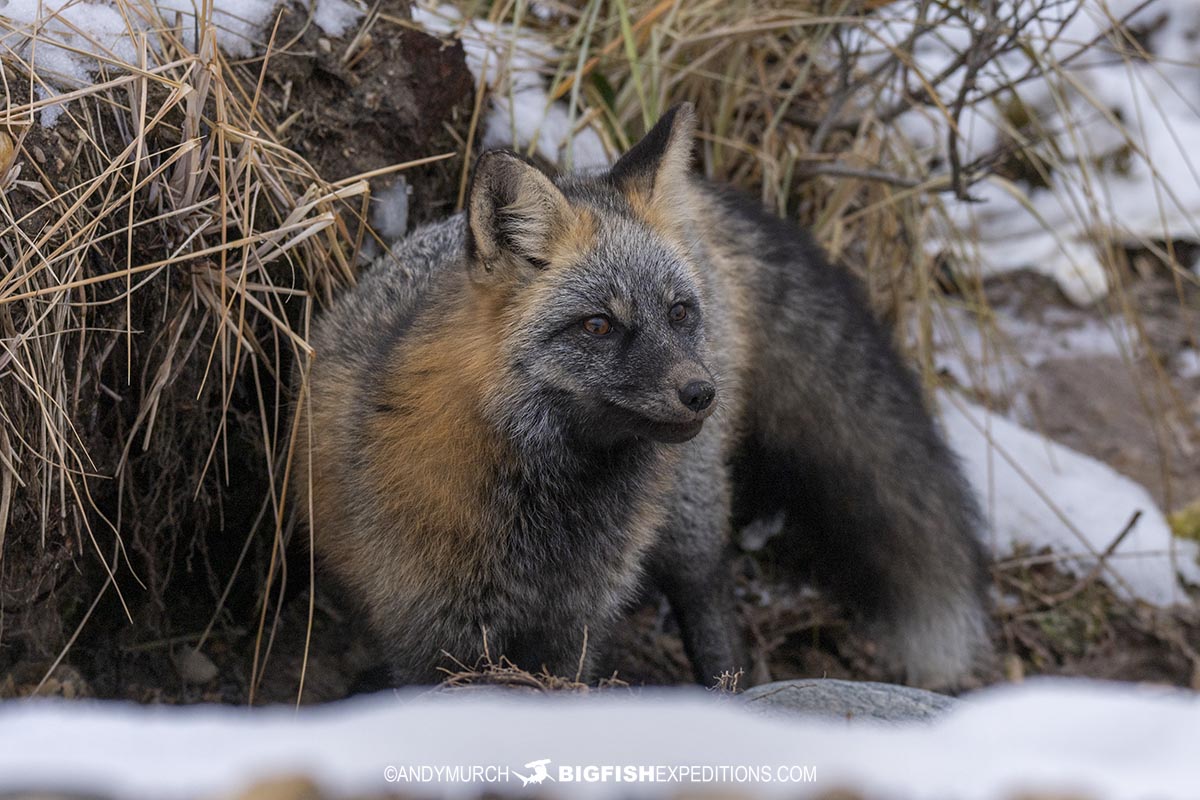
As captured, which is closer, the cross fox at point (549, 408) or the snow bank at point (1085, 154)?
the cross fox at point (549, 408)

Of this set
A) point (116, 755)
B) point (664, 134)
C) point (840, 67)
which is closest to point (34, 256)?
point (664, 134)

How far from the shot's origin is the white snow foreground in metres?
1.27

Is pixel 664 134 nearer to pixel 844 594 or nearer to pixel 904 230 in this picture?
pixel 844 594

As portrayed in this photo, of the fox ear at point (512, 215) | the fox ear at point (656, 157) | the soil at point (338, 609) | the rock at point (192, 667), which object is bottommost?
the rock at point (192, 667)

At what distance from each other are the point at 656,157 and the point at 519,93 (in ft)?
5.72

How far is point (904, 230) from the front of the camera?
539 centimetres

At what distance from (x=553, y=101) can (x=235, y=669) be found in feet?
8.62

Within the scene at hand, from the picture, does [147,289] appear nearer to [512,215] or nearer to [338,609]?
[512,215]

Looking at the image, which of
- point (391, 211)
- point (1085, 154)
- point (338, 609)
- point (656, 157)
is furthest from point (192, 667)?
point (1085, 154)

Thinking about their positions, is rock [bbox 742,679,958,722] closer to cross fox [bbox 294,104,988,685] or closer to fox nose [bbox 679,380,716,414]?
cross fox [bbox 294,104,988,685]

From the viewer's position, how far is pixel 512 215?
9.69ft

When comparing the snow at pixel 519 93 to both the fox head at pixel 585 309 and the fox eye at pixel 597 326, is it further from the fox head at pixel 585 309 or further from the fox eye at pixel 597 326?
the fox eye at pixel 597 326

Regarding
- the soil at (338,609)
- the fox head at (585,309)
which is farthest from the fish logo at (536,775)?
the soil at (338,609)

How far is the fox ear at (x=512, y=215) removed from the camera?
9.34 feet
